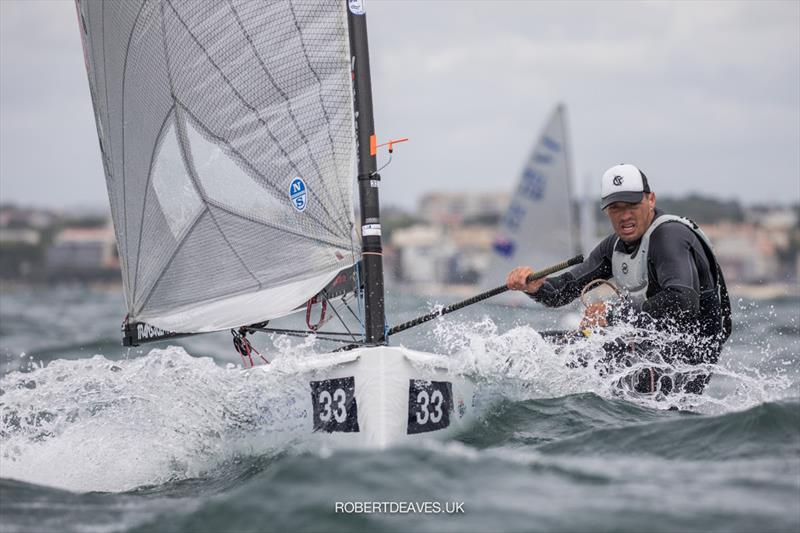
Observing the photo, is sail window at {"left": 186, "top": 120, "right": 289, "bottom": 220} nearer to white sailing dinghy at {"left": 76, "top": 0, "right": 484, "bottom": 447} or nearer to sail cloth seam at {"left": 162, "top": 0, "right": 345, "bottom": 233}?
white sailing dinghy at {"left": 76, "top": 0, "right": 484, "bottom": 447}

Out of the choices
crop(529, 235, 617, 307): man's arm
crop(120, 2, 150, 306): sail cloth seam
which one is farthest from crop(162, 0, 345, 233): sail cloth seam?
crop(529, 235, 617, 307): man's arm

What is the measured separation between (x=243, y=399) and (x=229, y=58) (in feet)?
5.98

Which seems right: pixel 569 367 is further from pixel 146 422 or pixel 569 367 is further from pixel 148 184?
pixel 148 184

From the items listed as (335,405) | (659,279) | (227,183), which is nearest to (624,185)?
(659,279)

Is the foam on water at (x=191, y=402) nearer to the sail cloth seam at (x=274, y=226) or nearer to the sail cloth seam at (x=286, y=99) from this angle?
the sail cloth seam at (x=274, y=226)

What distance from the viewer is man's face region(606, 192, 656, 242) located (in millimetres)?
5305

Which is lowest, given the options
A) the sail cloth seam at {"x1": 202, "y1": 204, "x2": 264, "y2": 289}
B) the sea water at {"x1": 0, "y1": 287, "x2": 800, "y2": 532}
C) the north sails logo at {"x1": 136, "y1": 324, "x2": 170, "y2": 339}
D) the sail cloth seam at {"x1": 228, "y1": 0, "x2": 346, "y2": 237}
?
the sea water at {"x1": 0, "y1": 287, "x2": 800, "y2": 532}

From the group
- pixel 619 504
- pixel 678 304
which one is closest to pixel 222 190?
pixel 678 304

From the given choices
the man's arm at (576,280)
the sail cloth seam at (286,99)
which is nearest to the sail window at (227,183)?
the sail cloth seam at (286,99)

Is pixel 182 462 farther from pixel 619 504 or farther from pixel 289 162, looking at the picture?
pixel 619 504

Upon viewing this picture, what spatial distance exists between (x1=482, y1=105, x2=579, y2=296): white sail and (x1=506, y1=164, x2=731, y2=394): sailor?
10563mm

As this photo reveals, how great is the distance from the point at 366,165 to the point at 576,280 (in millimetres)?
1642

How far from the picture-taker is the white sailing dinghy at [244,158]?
4992 mm

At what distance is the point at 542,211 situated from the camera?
16234mm
